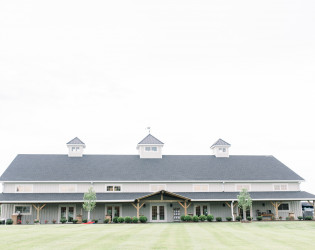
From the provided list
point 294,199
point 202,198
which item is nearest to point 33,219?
point 202,198

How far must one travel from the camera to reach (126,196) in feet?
126

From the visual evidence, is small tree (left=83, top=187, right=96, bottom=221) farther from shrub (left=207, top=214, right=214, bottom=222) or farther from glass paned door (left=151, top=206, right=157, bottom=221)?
shrub (left=207, top=214, right=214, bottom=222)

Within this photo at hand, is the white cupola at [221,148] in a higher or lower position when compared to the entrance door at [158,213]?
higher

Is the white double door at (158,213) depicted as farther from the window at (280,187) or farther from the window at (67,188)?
the window at (280,187)

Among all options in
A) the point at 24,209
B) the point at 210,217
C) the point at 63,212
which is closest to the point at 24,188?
the point at 24,209

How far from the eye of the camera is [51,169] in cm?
4134

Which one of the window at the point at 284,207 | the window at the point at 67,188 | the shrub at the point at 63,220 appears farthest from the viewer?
the window at the point at 284,207

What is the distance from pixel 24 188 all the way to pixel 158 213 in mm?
15024

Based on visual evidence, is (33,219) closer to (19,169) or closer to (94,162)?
(19,169)

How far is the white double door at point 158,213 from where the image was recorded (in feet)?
127

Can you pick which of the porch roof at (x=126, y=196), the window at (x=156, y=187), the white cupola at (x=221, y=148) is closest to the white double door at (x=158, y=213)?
the porch roof at (x=126, y=196)

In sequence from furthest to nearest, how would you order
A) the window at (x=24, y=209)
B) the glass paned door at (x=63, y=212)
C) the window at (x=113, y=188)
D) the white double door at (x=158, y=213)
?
1. the window at (x=113, y=188)
2. the white double door at (x=158, y=213)
3. the glass paned door at (x=63, y=212)
4. the window at (x=24, y=209)

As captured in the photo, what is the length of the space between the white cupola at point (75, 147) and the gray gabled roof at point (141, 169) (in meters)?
0.70

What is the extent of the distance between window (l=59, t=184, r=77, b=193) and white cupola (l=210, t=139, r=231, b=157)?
19.2m
